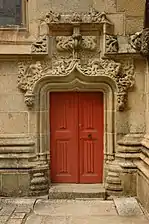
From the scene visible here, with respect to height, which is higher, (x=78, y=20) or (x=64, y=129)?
(x=78, y=20)

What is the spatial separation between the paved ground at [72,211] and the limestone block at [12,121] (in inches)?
45.1

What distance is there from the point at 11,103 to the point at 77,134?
1.22 meters

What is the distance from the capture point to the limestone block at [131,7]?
20.1ft

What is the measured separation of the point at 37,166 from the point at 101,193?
1133 mm

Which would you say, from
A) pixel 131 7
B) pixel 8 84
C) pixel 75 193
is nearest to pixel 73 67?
pixel 8 84

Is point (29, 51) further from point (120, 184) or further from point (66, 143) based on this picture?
point (120, 184)

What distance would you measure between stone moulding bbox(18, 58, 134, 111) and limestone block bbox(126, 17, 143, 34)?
503mm

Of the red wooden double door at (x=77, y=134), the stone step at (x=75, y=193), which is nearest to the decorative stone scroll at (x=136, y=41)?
the red wooden double door at (x=77, y=134)

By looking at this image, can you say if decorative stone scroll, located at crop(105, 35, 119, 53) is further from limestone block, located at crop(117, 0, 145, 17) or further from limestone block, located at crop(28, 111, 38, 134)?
limestone block, located at crop(28, 111, 38, 134)

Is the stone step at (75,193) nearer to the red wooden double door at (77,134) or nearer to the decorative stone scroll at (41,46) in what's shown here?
the red wooden double door at (77,134)

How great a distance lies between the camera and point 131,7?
241 inches

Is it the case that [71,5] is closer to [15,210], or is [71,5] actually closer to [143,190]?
[143,190]

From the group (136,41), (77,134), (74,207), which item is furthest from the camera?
(77,134)

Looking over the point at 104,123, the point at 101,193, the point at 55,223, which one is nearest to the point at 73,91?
the point at 104,123
